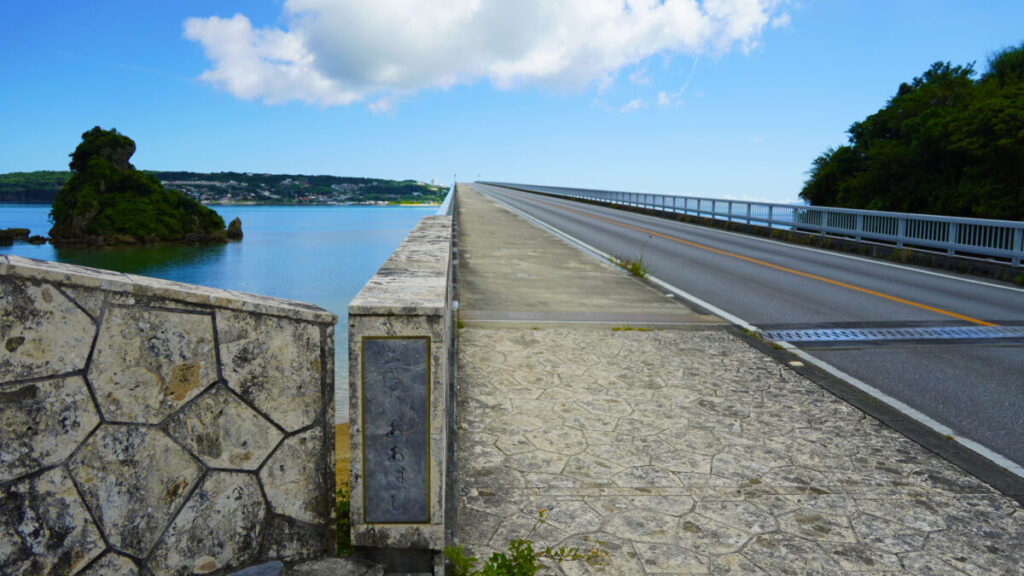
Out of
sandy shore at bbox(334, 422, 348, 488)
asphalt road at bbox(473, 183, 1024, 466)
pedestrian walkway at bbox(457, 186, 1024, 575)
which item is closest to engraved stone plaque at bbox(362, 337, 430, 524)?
pedestrian walkway at bbox(457, 186, 1024, 575)

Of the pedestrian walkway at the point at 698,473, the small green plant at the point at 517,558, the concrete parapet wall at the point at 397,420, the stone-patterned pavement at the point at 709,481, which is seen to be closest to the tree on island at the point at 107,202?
the pedestrian walkway at the point at 698,473

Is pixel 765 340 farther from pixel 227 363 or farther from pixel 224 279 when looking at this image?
pixel 224 279

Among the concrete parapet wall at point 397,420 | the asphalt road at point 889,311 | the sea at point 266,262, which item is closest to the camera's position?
the concrete parapet wall at point 397,420

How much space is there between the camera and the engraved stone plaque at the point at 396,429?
A: 2.77 m

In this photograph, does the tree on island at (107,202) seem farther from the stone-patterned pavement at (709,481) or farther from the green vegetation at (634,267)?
the stone-patterned pavement at (709,481)

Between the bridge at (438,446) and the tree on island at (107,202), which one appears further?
the tree on island at (107,202)

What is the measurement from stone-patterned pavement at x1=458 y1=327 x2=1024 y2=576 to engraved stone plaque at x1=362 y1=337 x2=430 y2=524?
21.5 inches

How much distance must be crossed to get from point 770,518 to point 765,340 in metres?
4.54

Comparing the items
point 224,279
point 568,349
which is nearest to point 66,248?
point 224,279

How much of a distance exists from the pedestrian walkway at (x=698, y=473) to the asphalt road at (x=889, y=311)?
0.89m

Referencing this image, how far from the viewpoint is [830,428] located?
5.01 meters

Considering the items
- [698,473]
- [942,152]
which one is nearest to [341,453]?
[698,473]

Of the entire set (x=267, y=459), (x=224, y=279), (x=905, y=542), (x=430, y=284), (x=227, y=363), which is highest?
(x=430, y=284)

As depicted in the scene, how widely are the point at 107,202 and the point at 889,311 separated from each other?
101m
